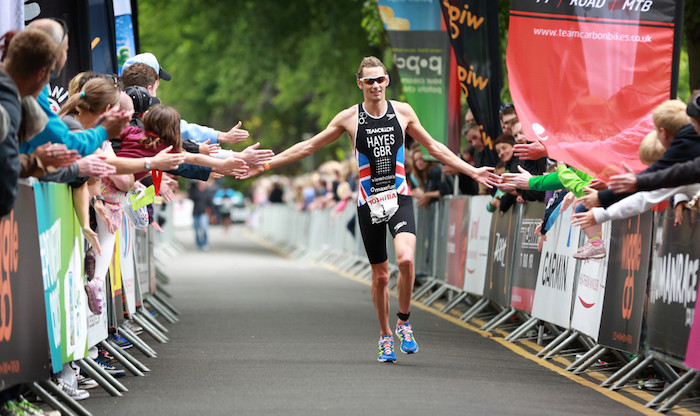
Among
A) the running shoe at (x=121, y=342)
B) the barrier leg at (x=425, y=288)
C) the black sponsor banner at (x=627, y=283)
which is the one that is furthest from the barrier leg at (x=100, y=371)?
the barrier leg at (x=425, y=288)

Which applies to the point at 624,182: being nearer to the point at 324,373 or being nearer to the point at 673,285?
the point at 673,285

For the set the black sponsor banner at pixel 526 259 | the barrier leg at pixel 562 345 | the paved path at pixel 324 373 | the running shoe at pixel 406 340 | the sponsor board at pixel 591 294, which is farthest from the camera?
the black sponsor banner at pixel 526 259

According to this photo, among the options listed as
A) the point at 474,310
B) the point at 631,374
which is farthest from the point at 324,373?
the point at 474,310

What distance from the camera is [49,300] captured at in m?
7.45

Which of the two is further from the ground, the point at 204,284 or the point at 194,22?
the point at 194,22

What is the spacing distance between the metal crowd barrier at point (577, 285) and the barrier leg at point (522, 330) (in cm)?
1

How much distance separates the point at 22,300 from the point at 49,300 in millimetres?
468

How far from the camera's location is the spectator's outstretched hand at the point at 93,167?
751 centimetres

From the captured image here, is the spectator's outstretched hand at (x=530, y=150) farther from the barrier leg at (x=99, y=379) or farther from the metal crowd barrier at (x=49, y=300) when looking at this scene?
the barrier leg at (x=99, y=379)

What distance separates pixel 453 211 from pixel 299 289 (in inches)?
155

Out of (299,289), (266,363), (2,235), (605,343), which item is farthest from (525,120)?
(299,289)

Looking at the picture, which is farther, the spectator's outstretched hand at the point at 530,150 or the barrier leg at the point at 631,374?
the spectator's outstretched hand at the point at 530,150

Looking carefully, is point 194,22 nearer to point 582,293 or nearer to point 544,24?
point 544,24

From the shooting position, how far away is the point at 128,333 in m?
10.4
